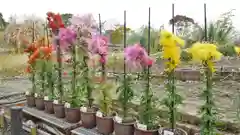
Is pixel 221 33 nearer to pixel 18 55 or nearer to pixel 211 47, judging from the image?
pixel 211 47

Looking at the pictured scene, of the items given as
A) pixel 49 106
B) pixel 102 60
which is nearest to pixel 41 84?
pixel 49 106

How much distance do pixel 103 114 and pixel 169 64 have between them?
88 centimetres

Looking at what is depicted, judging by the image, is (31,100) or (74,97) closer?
(74,97)

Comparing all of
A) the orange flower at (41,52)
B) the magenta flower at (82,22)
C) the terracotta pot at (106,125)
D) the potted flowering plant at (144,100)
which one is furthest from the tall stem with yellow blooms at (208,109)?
→ the orange flower at (41,52)

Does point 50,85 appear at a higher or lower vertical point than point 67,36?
lower

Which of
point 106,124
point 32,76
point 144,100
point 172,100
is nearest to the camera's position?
point 172,100

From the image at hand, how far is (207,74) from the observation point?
2.07m

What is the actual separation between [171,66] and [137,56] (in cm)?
28

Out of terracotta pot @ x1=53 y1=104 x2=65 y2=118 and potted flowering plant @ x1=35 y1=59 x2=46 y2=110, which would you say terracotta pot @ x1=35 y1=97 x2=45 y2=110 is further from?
terracotta pot @ x1=53 y1=104 x2=65 y2=118

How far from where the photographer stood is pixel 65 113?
310 cm

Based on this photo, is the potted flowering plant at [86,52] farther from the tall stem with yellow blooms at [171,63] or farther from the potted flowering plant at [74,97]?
the tall stem with yellow blooms at [171,63]

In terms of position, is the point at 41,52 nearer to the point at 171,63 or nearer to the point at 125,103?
the point at 125,103

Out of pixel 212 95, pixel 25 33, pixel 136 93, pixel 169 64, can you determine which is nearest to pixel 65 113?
pixel 136 93

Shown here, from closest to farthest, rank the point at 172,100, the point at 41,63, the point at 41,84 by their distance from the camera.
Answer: the point at 172,100, the point at 41,63, the point at 41,84
